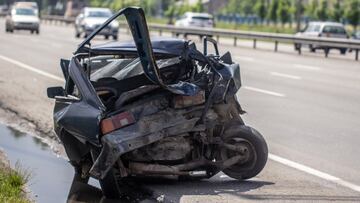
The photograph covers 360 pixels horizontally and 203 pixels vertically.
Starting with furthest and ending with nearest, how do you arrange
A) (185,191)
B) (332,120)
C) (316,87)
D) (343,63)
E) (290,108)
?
(343,63) → (316,87) → (290,108) → (332,120) → (185,191)

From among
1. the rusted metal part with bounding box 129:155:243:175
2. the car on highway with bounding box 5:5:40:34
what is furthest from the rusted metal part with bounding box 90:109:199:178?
the car on highway with bounding box 5:5:40:34

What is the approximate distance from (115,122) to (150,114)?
1.17ft

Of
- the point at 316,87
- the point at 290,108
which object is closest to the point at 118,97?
the point at 290,108

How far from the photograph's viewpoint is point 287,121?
1204cm

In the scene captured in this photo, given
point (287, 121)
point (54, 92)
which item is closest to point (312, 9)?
point (287, 121)

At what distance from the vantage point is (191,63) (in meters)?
Answer: 7.48

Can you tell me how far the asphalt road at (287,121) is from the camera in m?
7.24

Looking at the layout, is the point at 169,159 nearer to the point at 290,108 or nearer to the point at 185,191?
the point at 185,191

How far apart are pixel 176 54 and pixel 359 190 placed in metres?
2.22

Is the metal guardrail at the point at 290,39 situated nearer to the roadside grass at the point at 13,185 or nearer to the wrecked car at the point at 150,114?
the wrecked car at the point at 150,114

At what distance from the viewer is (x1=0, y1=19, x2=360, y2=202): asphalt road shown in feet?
23.7

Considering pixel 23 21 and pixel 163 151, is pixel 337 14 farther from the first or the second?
pixel 163 151

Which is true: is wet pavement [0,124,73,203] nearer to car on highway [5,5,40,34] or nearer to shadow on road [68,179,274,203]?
shadow on road [68,179,274,203]

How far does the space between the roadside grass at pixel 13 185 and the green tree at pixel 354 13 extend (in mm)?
52476
